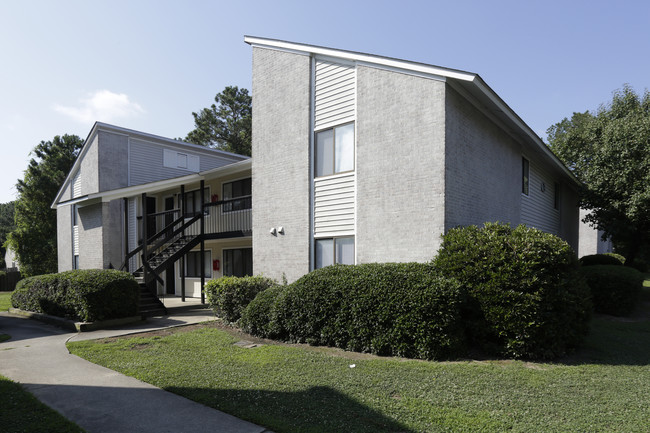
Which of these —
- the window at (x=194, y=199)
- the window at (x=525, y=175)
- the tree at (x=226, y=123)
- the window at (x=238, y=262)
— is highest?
the tree at (x=226, y=123)

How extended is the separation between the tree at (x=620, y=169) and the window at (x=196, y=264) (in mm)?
16614

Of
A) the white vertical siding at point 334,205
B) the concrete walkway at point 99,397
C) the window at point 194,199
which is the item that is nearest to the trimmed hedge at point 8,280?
the window at point 194,199

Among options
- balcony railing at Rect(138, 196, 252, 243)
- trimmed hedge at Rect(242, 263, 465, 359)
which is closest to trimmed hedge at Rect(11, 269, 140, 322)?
balcony railing at Rect(138, 196, 252, 243)

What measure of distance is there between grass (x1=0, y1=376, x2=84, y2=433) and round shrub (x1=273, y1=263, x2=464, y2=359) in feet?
15.5

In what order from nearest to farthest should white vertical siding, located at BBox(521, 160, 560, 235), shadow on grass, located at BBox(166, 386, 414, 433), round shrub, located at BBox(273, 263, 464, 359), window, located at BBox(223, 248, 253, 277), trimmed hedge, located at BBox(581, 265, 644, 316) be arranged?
shadow on grass, located at BBox(166, 386, 414, 433), round shrub, located at BBox(273, 263, 464, 359), trimmed hedge, located at BBox(581, 265, 644, 316), white vertical siding, located at BBox(521, 160, 560, 235), window, located at BBox(223, 248, 253, 277)

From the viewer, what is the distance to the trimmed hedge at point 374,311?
7.23 meters

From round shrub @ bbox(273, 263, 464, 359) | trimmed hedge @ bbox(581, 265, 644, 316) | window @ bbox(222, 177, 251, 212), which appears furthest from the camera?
window @ bbox(222, 177, 251, 212)

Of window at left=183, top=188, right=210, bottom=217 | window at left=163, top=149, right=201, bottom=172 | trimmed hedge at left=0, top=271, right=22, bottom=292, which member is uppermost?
window at left=163, top=149, right=201, bottom=172

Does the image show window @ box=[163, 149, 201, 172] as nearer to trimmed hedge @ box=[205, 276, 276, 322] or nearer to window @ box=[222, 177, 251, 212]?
window @ box=[222, 177, 251, 212]

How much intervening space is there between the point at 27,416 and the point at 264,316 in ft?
17.0

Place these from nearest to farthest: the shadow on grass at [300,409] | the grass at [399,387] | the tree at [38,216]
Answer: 1. the shadow on grass at [300,409]
2. the grass at [399,387]
3. the tree at [38,216]

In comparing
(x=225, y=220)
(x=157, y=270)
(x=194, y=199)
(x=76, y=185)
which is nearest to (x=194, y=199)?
(x=194, y=199)

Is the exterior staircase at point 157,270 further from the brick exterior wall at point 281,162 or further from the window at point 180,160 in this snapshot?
the window at point 180,160

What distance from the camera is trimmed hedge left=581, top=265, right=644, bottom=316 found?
38.9 ft
